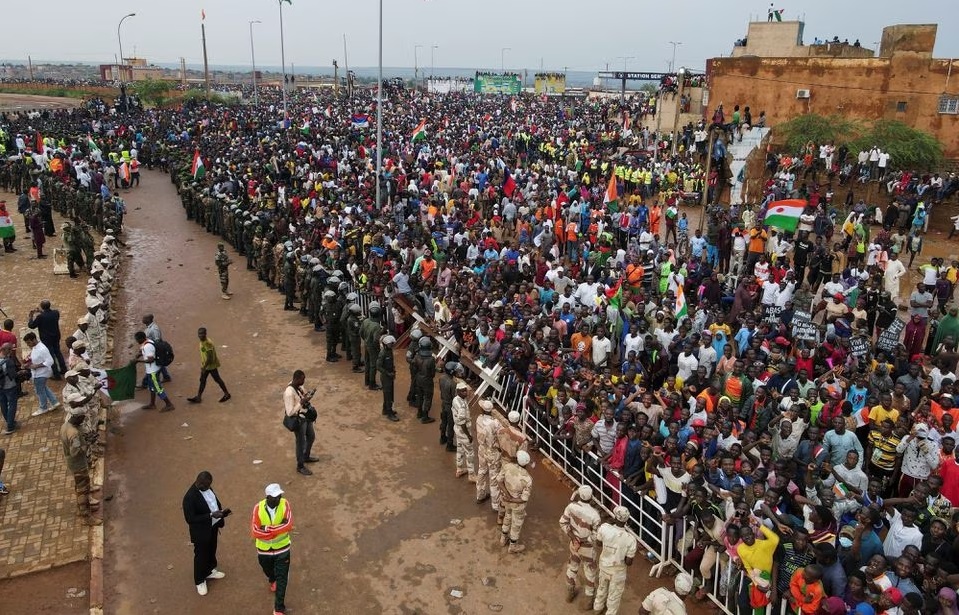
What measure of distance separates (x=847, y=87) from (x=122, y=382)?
2538 cm

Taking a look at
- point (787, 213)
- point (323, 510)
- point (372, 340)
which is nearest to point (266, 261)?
point (372, 340)

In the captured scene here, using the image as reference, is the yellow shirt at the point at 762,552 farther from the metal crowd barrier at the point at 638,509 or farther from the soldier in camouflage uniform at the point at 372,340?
the soldier in camouflage uniform at the point at 372,340

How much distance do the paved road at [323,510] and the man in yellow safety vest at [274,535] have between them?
57 centimetres

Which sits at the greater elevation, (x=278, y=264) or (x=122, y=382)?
(x=278, y=264)

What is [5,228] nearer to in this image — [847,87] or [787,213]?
[787,213]

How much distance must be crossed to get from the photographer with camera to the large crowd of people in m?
1.76

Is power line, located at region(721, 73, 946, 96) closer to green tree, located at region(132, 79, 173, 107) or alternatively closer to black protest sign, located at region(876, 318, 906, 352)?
black protest sign, located at region(876, 318, 906, 352)

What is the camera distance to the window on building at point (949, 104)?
22906 mm

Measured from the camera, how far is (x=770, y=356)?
→ 9.18m

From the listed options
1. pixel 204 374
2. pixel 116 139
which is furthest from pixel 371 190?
pixel 116 139

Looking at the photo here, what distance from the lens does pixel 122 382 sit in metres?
10.4

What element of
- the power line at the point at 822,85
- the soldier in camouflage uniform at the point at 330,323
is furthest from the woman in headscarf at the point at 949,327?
the power line at the point at 822,85

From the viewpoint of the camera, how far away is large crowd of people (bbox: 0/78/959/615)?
21.1 ft

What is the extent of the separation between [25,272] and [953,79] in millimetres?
28590
